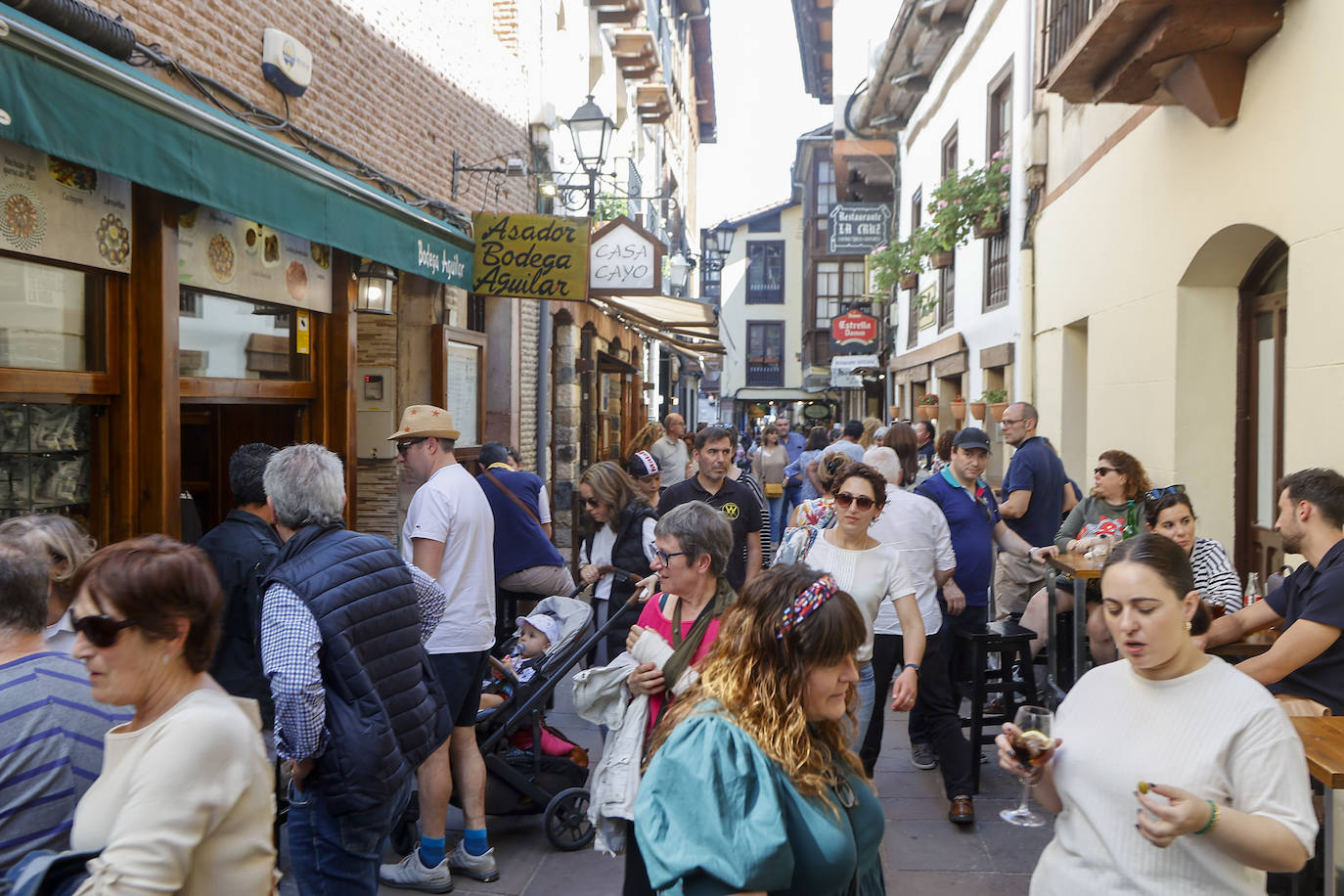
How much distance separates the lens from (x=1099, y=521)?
21.1ft

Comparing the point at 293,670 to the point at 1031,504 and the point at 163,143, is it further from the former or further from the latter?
the point at 1031,504

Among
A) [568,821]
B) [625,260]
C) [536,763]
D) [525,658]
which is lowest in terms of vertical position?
[568,821]

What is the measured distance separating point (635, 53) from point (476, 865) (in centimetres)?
1709

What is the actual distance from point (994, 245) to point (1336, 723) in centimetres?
1127

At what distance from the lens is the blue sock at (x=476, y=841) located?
4.83 meters

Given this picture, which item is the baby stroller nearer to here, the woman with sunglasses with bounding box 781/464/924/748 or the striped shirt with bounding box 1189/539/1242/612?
the woman with sunglasses with bounding box 781/464/924/748

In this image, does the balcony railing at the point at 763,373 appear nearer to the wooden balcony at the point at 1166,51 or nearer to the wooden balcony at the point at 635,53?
the wooden balcony at the point at 635,53

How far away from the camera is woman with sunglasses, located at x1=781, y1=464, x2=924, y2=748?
15.4ft

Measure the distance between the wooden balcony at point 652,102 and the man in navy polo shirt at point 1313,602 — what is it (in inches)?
770

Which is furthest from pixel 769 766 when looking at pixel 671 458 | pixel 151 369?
pixel 671 458

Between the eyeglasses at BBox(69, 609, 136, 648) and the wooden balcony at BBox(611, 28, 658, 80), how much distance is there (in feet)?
58.8

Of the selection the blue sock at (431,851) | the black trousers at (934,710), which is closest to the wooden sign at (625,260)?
the black trousers at (934,710)

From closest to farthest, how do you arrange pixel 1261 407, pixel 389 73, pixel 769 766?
pixel 769 766 → pixel 1261 407 → pixel 389 73

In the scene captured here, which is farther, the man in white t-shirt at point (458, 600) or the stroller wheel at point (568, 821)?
the stroller wheel at point (568, 821)
